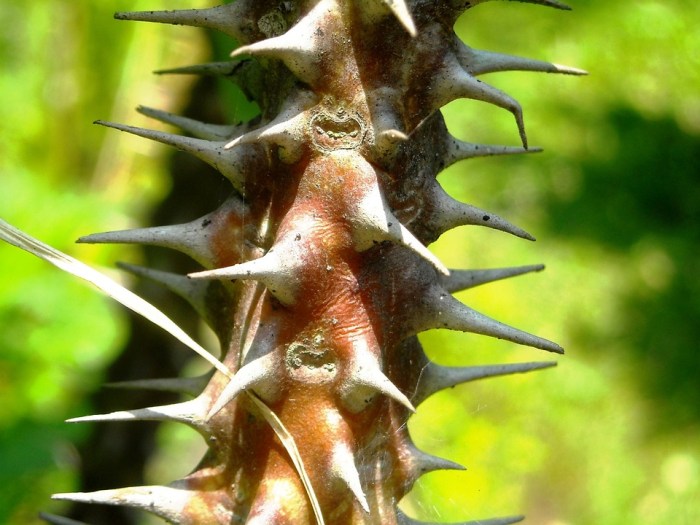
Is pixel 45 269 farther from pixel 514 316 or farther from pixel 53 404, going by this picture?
pixel 514 316

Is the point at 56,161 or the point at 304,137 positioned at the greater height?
the point at 304,137

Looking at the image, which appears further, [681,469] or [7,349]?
[681,469]

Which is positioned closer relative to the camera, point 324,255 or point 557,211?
point 324,255

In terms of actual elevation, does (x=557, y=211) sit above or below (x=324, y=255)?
below

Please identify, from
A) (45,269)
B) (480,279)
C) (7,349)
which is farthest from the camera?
(45,269)

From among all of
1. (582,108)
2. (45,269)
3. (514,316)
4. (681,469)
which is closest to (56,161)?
(45,269)
